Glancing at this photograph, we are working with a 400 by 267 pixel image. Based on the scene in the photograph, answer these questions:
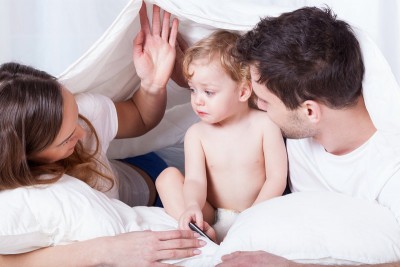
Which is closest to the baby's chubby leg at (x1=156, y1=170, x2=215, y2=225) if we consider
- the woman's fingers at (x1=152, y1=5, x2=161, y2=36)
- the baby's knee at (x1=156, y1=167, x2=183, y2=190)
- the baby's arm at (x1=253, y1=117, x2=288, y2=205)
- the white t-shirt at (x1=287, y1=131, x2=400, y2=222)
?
the baby's knee at (x1=156, y1=167, x2=183, y2=190)

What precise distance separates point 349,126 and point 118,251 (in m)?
0.53

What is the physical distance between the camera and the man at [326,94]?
4.50 feet

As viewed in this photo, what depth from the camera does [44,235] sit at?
1.39 metres

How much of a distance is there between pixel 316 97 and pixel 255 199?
37 centimetres

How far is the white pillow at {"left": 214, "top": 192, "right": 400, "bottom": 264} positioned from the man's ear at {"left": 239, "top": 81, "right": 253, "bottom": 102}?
0.33 m

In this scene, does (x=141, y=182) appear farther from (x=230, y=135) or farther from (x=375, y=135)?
(x=375, y=135)

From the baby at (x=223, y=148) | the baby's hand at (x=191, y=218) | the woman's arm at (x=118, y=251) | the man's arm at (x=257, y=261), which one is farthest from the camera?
the baby at (x=223, y=148)

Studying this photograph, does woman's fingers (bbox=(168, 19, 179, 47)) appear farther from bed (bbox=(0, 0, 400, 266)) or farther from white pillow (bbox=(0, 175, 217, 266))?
white pillow (bbox=(0, 175, 217, 266))

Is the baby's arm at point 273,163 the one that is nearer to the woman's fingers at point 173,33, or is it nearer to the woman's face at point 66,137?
the woman's fingers at point 173,33

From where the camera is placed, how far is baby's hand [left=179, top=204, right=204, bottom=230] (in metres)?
1.47

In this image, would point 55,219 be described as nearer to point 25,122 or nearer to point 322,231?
point 25,122

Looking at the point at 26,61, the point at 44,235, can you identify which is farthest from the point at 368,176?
the point at 26,61

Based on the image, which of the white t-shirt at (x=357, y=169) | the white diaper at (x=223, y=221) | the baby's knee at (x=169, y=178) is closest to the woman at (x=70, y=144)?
the baby's knee at (x=169, y=178)

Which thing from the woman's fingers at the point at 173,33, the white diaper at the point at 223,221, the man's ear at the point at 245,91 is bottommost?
the white diaper at the point at 223,221
